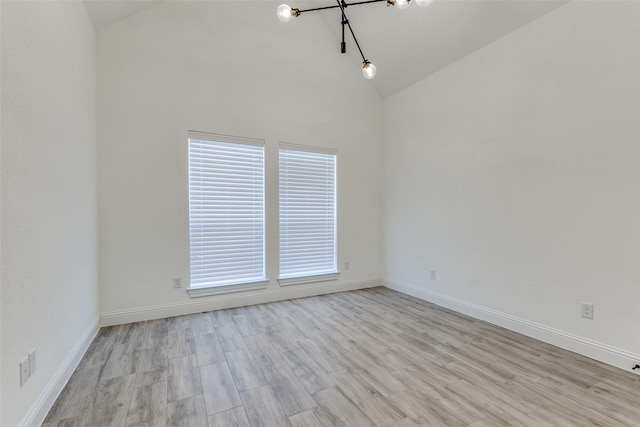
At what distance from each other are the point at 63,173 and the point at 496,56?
4.16 m

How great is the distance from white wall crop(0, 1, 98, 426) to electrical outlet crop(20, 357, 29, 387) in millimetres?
35

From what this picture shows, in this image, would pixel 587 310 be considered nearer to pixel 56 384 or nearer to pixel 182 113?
pixel 56 384

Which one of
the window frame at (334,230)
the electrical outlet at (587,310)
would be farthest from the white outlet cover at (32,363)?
the electrical outlet at (587,310)

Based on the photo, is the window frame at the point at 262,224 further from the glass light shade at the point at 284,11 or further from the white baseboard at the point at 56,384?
the glass light shade at the point at 284,11

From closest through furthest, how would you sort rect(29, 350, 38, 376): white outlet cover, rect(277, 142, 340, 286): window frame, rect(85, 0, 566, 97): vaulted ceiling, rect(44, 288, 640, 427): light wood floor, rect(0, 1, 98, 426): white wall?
1. rect(0, 1, 98, 426): white wall
2. rect(29, 350, 38, 376): white outlet cover
3. rect(44, 288, 640, 427): light wood floor
4. rect(85, 0, 566, 97): vaulted ceiling
5. rect(277, 142, 340, 286): window frame

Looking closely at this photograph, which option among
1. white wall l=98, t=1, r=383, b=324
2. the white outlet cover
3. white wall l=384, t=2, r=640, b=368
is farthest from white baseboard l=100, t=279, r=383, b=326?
the white outlet cover

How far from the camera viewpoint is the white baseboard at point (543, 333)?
2195 millimetres

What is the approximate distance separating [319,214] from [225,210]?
53.5 inches

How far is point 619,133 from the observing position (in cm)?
221

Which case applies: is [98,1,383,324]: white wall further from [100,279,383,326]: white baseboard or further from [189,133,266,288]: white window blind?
[189,133,266,288]: white window blind

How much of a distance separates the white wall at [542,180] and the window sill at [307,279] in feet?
4.16

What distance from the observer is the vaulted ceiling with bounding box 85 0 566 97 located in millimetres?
2740

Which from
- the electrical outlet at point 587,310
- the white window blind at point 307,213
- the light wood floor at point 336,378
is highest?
the white window blind at point 307,213

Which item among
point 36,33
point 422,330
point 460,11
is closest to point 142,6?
point 36,33
